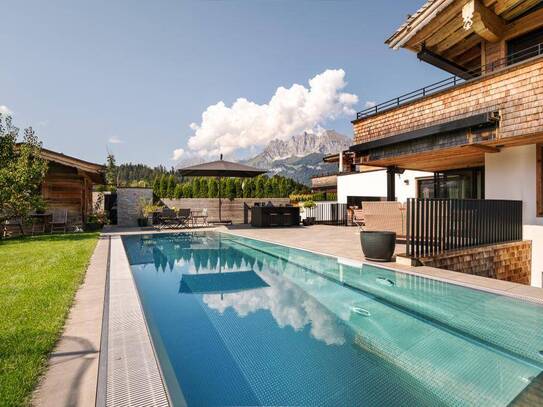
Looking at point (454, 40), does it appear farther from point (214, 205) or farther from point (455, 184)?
point (214, 205)

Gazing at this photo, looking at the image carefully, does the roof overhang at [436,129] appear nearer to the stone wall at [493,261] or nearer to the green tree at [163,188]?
the stone wall at [493,261]

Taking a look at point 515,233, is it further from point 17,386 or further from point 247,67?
point 247,67

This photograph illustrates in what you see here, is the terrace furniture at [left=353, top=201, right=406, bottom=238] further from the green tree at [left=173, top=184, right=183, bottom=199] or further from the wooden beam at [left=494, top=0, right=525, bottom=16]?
the green tree at [left=173, top=184, right=183, bottom=199]

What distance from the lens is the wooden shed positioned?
14.6m

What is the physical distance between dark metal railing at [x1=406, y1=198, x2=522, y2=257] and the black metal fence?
10202 mm

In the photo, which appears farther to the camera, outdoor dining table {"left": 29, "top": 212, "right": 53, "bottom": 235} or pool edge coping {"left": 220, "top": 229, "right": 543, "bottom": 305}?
outdoor dining table {"left": 29, "top": 212, "right": 53, "bottom": 235}

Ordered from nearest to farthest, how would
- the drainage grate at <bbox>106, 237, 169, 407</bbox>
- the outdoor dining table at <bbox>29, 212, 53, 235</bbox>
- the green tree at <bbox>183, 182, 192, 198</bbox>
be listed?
the drainage grate at <bbox>106, 237, 169, 407</bbox> < the outdoor dining table at <bbox>29, 212, 53, 235</bbox> < the green tree at <bbox>183, 182, 192, 198</bbox>

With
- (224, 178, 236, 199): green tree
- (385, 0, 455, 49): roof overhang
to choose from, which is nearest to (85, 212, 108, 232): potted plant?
(224, 178, 236, 199): green tree

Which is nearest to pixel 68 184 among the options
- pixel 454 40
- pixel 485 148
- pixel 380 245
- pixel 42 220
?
pixel 42 220

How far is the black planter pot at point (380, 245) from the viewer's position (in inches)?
255

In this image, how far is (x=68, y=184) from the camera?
51.5 ft

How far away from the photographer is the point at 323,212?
63.6 feet

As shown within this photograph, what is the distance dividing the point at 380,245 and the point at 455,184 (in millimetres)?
9640

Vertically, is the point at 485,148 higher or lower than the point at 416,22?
lower
